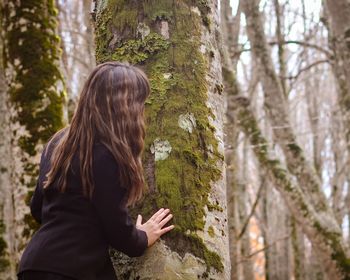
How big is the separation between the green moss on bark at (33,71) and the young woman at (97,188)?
10.2 ft

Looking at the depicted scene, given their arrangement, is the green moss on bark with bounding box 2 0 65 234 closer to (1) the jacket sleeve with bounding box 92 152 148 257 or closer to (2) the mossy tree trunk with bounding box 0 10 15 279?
(2) the mossy tree trunk with bounding box 0 10 15 279

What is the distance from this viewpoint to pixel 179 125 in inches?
111

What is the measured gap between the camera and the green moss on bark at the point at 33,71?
5.75 metres

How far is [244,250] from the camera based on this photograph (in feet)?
48.1

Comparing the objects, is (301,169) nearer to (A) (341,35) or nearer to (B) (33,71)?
(A) (341,35)

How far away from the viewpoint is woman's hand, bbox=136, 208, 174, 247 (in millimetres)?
2615

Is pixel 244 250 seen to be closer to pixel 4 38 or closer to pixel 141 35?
pixel 4 38

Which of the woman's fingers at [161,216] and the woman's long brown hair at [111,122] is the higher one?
the woman's long brown hair at [111,122]

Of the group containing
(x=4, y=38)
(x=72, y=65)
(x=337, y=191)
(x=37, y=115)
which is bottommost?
(x=337, y=191)

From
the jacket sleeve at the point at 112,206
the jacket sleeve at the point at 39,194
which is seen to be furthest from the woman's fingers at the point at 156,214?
the jacket sleeve at the point at 39,194

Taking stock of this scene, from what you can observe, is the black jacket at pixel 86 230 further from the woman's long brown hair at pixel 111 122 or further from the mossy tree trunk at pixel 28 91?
the mossy tree trunk at pixel 28 91

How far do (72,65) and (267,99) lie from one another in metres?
8.05

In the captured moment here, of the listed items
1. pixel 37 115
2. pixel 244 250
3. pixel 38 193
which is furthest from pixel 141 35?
pixel 244 250

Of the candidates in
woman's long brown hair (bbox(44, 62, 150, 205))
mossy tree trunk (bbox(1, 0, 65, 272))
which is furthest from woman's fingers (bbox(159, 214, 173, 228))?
mossy tree trunk (bbox(1, 0, 65, 272))
